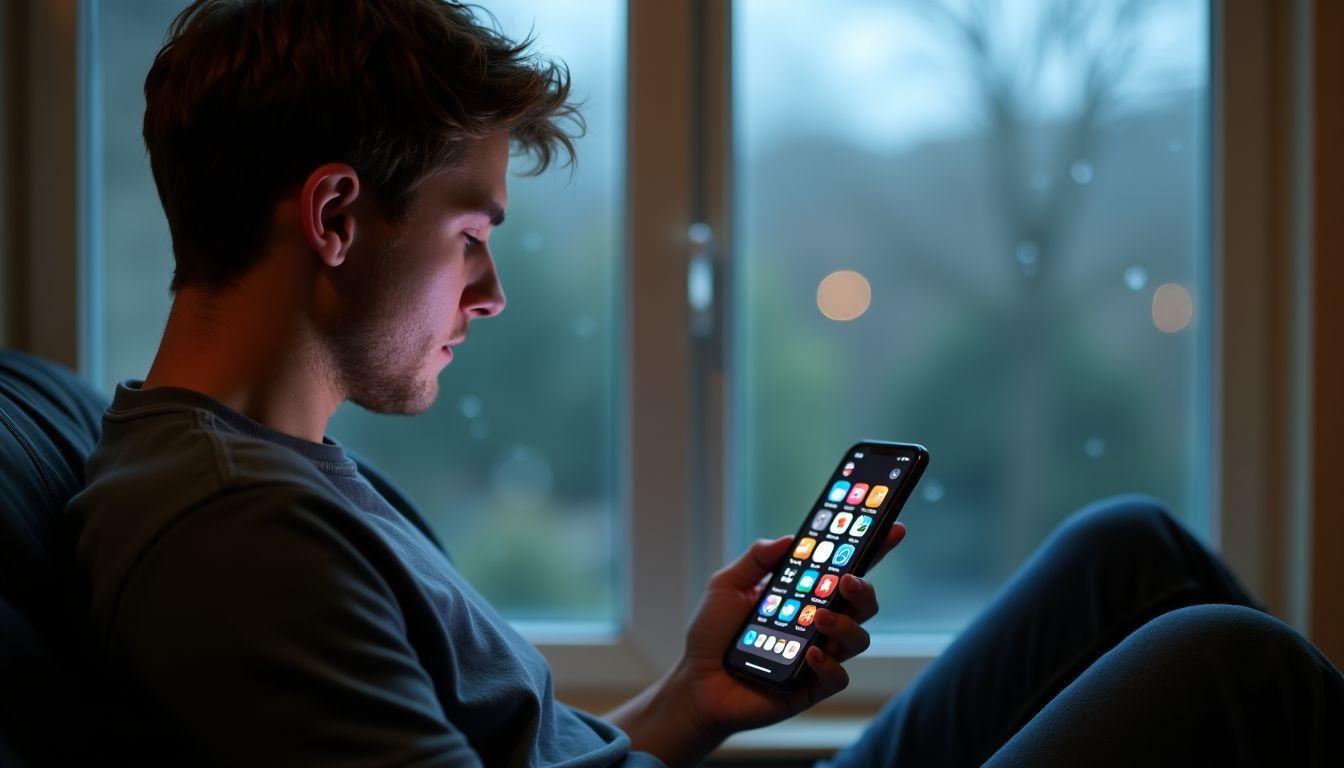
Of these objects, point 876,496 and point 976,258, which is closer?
point 876,496

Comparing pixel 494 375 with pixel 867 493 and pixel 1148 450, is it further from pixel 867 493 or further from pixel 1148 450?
pixel 1148 450

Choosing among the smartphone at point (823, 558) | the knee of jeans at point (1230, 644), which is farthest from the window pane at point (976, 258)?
the knee of jeans at point (1230, 644)

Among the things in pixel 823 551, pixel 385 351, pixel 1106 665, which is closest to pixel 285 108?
pixel 385 351

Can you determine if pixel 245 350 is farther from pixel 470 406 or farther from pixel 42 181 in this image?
pixel 42 181

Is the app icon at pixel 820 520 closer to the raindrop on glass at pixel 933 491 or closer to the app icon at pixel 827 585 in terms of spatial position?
the app icon at pixel 827 585

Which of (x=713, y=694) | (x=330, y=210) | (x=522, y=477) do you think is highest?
(x=330, y=210)

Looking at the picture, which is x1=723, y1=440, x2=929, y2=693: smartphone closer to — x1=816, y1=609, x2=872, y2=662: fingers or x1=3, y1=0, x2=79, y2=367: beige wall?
x1=816, y1=609, x2=872, y2=662: fingers

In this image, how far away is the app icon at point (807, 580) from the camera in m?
0.89

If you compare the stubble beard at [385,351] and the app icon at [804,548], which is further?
the app icon at [804,548]

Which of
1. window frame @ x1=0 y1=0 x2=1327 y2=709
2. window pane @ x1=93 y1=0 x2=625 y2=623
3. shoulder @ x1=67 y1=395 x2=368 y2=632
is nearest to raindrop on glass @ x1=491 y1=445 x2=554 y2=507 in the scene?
window pane @ x1=93 y1=0 x2=625 y2=623

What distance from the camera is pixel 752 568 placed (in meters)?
0.99

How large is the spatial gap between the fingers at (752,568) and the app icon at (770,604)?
5 centimetres

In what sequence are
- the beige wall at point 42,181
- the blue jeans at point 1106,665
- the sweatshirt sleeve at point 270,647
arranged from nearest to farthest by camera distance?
the sweatshirt sleeve at point 270,647 < the blue jeans at point 1106,665 < the beige wall at point 42,181

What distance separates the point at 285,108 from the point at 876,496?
0.57 meters
